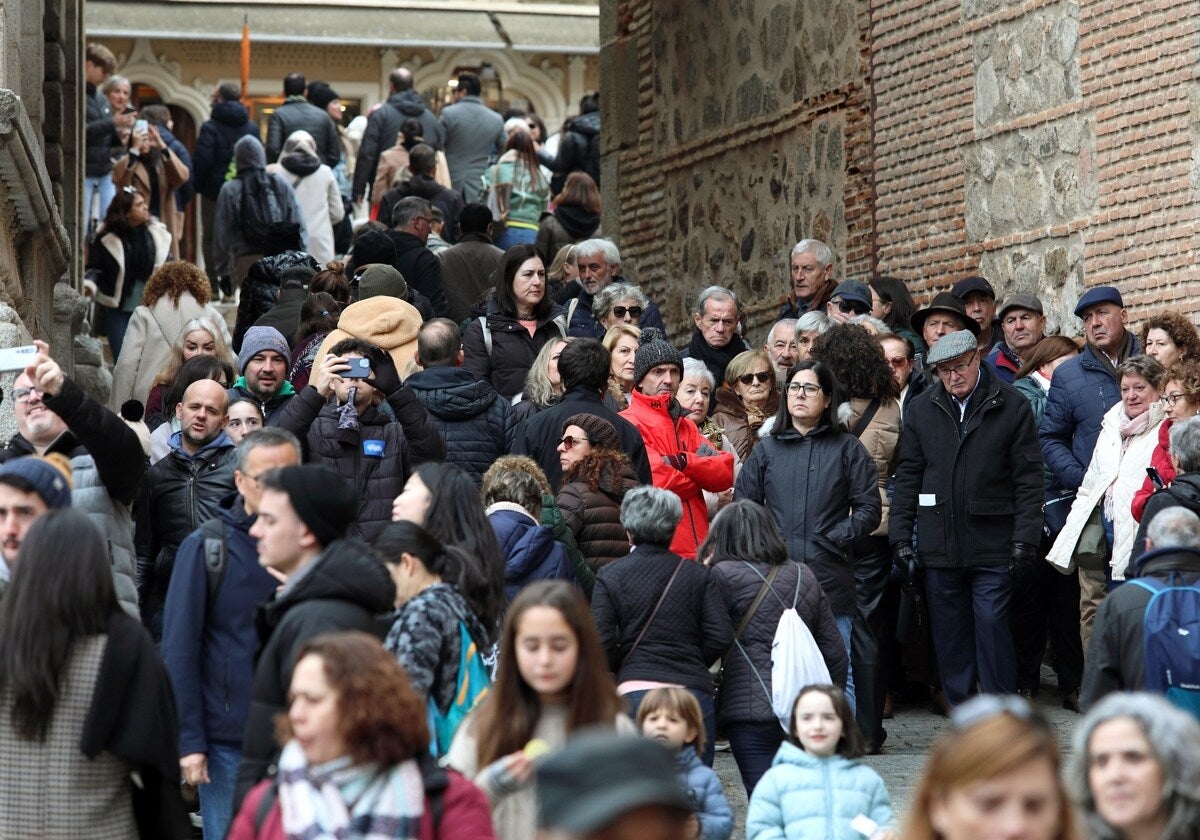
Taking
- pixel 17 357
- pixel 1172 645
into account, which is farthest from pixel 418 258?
pixel 1172 645

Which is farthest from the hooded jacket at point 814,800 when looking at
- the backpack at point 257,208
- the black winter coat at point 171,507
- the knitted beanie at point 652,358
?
the backpack at point 257,208

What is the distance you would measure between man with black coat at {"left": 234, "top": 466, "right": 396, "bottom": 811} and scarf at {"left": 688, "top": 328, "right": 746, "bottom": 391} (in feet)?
22.5

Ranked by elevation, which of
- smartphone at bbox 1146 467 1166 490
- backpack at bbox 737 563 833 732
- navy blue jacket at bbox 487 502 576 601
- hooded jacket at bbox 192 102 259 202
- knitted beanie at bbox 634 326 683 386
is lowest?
backpack at bbox 737 563 833 732

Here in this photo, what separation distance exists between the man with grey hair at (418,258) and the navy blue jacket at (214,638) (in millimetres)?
7591

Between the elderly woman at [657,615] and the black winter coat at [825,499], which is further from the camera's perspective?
the black winter coat at [825,499]

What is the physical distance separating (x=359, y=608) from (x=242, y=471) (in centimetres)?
121

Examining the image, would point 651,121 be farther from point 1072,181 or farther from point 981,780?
point 981,780

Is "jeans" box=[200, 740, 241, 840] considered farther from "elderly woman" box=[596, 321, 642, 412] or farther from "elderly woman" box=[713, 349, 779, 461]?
"elderly woman" box=[713, 349, 779, 461]

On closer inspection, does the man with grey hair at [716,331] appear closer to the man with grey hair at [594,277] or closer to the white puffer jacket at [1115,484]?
the man with grey hair at [594,277]

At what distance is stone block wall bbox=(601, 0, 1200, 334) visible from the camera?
1212 centimetres

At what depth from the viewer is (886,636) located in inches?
436

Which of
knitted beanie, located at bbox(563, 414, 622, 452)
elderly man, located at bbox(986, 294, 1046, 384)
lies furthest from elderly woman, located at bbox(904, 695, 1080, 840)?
elderly man, located at bbox(986, 294, 1046, 384)

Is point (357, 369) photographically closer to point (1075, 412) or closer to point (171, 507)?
point (171, 507)

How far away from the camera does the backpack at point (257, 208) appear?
58.1 feet
